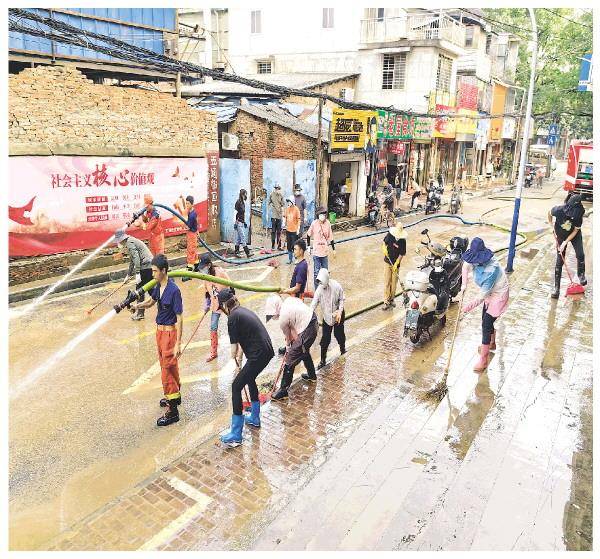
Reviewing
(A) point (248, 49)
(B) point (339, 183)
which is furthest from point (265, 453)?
(A) point (248, 49)

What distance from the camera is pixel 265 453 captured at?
5250mm

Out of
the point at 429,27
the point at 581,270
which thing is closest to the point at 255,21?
the point at 429,27

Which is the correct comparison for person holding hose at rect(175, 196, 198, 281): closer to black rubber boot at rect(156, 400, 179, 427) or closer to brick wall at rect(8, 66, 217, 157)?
brick wall at rect(8, 66, 217, 157)

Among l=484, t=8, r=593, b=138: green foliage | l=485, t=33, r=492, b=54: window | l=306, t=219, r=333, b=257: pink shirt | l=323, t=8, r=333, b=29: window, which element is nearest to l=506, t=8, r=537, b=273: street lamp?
l=306, t=219, r=333, b=257: pink shirt

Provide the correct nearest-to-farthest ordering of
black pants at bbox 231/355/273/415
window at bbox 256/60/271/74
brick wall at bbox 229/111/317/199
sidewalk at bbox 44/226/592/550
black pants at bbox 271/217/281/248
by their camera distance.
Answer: sidewalk at bbox 44/226/592/550
black pants at bbox 231/355/273/415
black pants at bbox 271/217/281/248
brick wall at bbox 229/111/317/199
window at bbox 256/60/271/74

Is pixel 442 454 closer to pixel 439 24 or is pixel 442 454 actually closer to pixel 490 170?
pixel 439 24

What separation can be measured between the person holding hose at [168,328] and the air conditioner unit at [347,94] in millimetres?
21641

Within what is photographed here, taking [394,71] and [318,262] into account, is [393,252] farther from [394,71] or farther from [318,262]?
[394,71]

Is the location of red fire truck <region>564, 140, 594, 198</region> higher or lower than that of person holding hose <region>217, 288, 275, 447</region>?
higher

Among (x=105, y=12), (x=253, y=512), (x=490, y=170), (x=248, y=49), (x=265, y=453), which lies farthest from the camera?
(x=490, y=170)

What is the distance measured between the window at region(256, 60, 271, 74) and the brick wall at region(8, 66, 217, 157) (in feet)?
54.8

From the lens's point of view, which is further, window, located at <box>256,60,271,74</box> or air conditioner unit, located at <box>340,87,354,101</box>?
window, located at <box>256,60,271,74</box>

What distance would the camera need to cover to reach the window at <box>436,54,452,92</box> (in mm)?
26656

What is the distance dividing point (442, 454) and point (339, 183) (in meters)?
15.5
